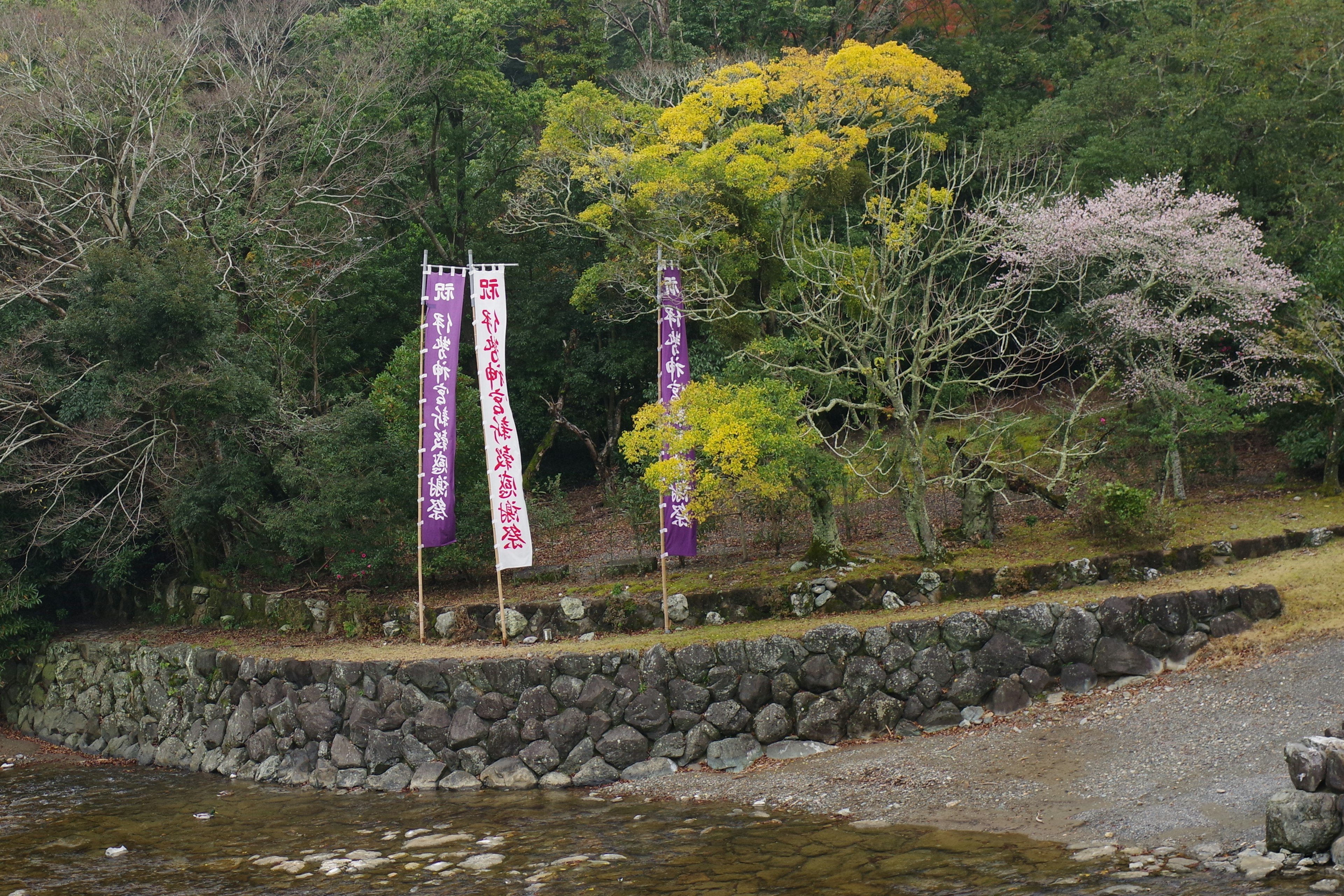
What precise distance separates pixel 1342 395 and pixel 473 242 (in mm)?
19849

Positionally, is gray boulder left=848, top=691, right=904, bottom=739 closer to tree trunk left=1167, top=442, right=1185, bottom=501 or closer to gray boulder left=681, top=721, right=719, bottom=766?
gray boulder left=681, top=721, right=719, bottom=766

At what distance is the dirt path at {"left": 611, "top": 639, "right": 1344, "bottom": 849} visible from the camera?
10.5 m

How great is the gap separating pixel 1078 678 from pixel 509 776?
24.7ft

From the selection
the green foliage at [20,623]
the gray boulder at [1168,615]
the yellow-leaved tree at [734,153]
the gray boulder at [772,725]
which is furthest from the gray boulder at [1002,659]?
the green foliage at [20,623]

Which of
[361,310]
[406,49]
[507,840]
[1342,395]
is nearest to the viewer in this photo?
[507,840]

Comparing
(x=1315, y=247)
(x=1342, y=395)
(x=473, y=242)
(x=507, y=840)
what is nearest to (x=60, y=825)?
(x=507, y=840)

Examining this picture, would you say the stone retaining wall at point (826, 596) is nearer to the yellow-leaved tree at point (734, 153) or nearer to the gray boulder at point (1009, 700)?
the gray boulder at point (1009, 700)

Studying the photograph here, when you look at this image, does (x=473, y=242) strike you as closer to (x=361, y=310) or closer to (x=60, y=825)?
(x=361, y=310)

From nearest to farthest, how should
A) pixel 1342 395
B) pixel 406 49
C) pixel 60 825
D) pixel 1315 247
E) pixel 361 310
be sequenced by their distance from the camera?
pixel 60 825 < pixel 1342 395 < pixel 1315 247 < pixel 406 49 < pixel 361 310

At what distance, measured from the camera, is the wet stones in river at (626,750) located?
14.5m

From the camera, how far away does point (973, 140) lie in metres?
27.8

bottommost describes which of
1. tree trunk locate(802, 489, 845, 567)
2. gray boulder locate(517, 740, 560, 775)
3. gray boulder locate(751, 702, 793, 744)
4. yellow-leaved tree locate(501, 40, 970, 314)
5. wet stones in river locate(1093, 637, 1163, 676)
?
gray boulder locate(517, 740, 560, 775)

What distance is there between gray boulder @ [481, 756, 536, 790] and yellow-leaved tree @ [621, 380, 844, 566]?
162 inches

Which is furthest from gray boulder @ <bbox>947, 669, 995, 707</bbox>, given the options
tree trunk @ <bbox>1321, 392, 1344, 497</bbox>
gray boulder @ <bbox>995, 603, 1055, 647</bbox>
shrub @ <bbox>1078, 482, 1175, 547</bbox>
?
tree trunk @ <bbox>1321, 392, 1344, 497</bbox>
